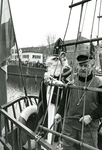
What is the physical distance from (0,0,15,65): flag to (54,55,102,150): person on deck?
1.88 metres

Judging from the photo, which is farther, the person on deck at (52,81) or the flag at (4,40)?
the flag at (4,40)

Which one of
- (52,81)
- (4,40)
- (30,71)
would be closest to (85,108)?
(52,81)

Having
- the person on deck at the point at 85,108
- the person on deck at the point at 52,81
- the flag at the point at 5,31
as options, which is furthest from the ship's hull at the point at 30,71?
the person on deck at the point at 85,108

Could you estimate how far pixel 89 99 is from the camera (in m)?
1.85

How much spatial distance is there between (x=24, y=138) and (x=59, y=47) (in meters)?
1.67

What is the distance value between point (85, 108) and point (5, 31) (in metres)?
2.39

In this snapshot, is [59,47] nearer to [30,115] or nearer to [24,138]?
[30,115]

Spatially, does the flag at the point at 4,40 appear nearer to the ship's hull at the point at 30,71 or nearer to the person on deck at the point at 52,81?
the person on deck at the point at 52,81

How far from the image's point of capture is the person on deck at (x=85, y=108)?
1.78 meters

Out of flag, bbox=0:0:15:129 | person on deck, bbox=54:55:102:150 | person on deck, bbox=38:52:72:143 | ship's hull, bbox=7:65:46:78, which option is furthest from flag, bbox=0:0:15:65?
ship's hull, bbox=7:65:46:78

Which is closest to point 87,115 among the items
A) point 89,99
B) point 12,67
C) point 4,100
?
point 89,99

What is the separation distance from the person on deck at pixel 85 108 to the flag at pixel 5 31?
6.16 ft

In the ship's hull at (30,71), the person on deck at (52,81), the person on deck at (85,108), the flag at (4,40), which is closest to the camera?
the person on deck at (85,108)

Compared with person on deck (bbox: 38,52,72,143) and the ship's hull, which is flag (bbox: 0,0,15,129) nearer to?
person on deck (bbox: 38,52,72,143)
